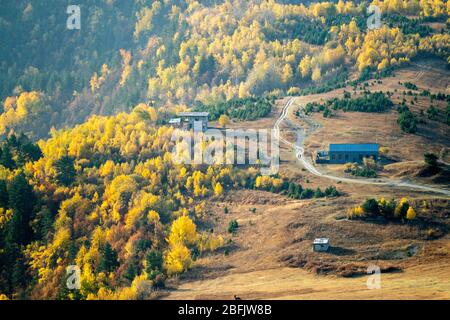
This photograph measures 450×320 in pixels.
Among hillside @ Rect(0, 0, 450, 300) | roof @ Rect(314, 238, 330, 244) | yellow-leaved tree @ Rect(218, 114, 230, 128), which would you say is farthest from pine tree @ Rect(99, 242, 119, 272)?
yellow-leaved tree @ Rect(218, 114, 230, 128)

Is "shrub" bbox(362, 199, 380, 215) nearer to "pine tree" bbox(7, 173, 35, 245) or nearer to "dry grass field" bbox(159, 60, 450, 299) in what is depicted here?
"dry grass field" bbox(159, 60, 450, 299)

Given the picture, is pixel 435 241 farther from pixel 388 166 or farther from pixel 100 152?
pixel 100 152

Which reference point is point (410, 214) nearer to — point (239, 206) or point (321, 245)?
point (321, 245)

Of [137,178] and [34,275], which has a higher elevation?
[137,178]

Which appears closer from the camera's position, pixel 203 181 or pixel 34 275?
pixel 34 275

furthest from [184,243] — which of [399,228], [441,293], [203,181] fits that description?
[441,293]

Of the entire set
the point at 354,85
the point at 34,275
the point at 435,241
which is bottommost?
the point at 34,275
